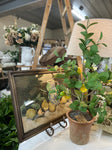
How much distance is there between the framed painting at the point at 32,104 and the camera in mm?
498

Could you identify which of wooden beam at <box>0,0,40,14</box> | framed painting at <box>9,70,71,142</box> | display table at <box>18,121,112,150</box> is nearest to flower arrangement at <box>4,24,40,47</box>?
framed painting at <box>9,70,71,142</box>

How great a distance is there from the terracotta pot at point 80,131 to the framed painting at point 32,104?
0.16m

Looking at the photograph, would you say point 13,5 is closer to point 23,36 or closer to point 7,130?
point 23,36

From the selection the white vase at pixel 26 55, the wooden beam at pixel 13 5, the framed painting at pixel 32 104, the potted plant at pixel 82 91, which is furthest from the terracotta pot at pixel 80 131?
the wooden beam at pixel 13 5

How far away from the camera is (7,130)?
916 millimetres

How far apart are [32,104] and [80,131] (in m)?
0.29

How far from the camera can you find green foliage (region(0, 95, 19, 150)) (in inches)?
32.4

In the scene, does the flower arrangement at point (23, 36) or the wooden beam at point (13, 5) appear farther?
the wooden beam at point (13, 5)

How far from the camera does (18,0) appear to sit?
6.91ft

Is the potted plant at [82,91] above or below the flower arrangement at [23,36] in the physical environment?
below

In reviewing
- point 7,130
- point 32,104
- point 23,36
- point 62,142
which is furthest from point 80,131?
point 23,36

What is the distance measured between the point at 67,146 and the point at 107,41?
1.97ft

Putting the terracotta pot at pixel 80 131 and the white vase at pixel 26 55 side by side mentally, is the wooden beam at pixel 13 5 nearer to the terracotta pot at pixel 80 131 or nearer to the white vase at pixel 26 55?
the white vase at pixel 26 55

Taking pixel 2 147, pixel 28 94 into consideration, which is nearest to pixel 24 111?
pixel 28 94
